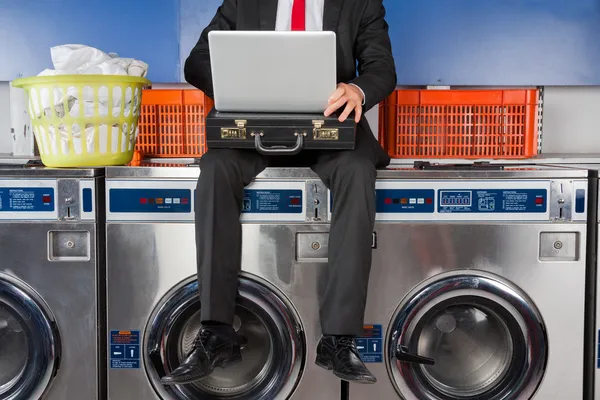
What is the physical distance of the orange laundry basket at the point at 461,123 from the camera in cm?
295

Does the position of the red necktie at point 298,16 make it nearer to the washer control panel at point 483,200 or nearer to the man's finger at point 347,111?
the man's finger at point 347,111

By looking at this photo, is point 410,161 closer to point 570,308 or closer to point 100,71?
point 570,308

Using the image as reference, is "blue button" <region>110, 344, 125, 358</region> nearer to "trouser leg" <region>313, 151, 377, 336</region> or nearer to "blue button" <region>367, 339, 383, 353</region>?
"trouser leg" <region>313, 151, 377, 336</region>

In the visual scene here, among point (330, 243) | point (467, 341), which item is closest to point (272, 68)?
point (330, 243)

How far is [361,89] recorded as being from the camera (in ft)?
7.70

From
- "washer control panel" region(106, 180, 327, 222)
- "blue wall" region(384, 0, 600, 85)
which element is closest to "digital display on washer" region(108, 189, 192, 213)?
"washer control panel" region(106, 180, 327, 222)

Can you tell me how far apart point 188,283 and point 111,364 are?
397 millimetres

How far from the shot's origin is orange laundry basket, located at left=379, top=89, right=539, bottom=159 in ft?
9.68

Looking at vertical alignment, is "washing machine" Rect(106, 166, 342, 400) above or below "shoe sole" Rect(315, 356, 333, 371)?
above

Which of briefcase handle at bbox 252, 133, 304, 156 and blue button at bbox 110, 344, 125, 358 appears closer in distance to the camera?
briefcase handle at bbox 252, 133, 304, 156

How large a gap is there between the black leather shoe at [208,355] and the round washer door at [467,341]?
562mm

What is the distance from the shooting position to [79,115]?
2432 millimetres

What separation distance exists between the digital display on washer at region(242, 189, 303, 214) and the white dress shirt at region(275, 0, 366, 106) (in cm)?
69

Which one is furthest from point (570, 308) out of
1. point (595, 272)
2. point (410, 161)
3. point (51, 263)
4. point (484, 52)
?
point (51, 263)
